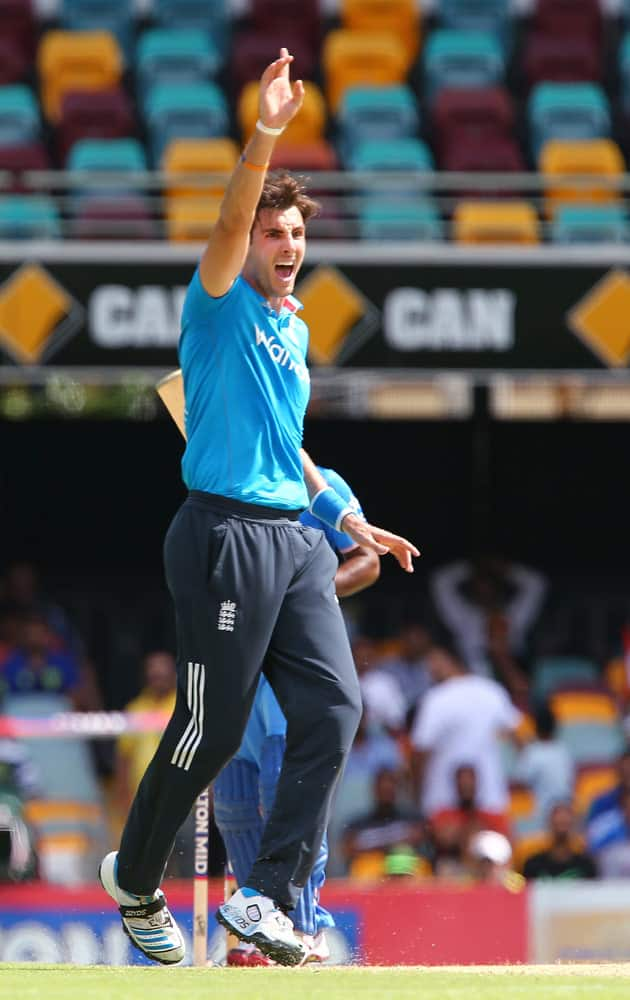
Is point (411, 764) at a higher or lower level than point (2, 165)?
lower

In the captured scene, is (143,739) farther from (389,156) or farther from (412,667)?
(389,156)

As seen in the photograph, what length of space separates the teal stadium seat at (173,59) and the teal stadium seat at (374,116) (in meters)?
1.48

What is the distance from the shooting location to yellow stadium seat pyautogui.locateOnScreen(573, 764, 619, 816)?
14039 millimetres

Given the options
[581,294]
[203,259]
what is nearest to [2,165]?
[581,294]

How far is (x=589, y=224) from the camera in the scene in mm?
14523

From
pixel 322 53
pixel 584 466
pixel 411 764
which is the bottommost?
pixel 411 764

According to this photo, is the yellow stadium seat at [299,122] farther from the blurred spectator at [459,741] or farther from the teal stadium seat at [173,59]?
the blurred spectator at [459,741]

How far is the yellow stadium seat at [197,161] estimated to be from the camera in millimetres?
15625

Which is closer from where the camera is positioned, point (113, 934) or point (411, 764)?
point (113, 934)

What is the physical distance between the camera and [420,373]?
44.3ft

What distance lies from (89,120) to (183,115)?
815 millimetres

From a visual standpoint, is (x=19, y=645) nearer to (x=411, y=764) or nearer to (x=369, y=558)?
(x=411, y=764)

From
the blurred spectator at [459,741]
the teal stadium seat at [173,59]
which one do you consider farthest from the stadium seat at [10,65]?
the blurred spectator at [459,741]

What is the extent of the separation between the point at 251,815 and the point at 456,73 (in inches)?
503
